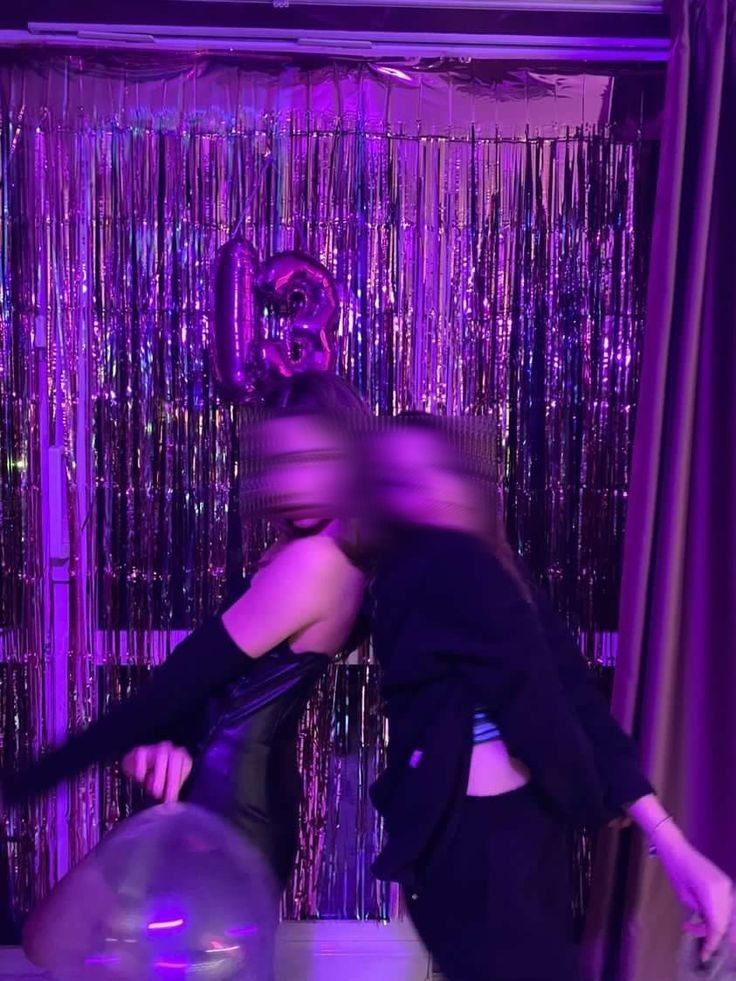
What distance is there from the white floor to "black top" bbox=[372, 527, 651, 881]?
152 cm

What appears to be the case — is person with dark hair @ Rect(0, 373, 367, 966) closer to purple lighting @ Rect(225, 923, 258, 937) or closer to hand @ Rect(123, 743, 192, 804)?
hand @ Rect(123, 743, 192, 804)

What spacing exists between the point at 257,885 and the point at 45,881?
4.90 feet

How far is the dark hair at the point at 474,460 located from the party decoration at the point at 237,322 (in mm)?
1095

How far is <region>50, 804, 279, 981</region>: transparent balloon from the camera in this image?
3.91 ft

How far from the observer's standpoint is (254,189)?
2486mm

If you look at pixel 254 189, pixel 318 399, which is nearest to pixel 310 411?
pixel 318 399

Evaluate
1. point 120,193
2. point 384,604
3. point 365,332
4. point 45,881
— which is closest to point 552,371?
point 365,332

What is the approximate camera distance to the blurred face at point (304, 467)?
4.47 ft

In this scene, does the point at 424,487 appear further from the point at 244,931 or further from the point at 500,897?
the point at 244,931

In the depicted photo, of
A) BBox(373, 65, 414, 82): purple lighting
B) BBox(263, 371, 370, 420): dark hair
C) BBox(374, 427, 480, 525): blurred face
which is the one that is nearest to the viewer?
BBox(374, 427, 480, 525): blurred face

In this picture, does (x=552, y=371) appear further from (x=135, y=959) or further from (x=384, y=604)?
(x=135, y=959)

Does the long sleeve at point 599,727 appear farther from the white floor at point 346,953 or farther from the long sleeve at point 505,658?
the white floor at point 346,953

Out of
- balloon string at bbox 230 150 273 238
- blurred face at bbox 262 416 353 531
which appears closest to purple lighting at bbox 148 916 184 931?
blurred face at bbox 262 416 353 531

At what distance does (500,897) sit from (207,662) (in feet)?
1.76
